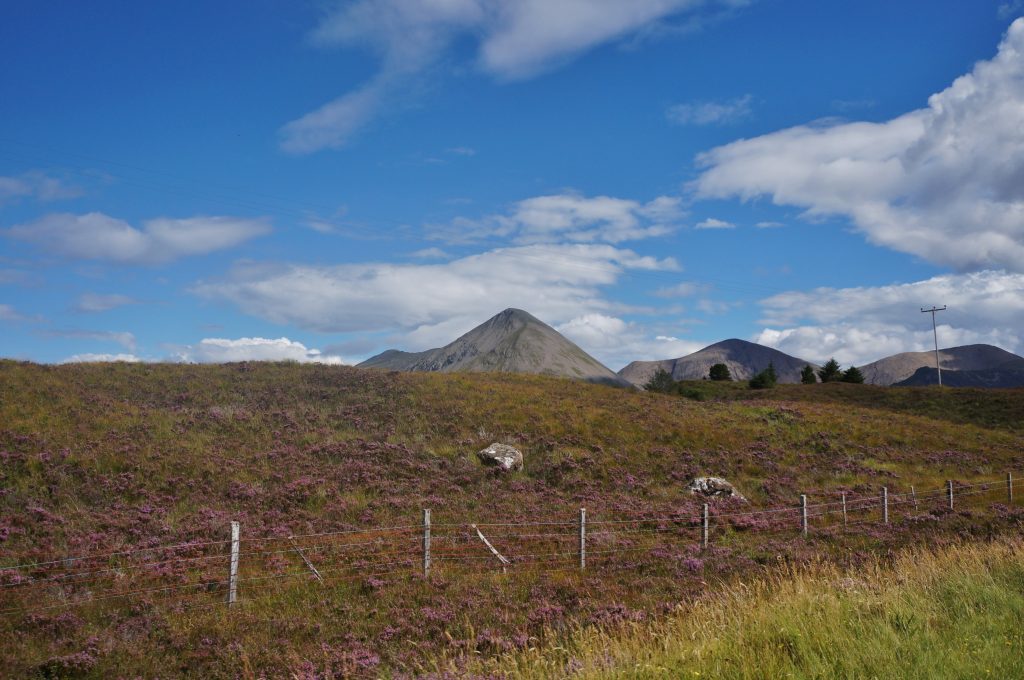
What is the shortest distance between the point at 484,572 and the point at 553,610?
139 inches

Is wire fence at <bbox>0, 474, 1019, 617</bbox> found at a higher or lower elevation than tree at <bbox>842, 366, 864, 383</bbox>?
lower

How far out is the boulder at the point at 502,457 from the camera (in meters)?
26.9

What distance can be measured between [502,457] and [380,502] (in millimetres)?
6964

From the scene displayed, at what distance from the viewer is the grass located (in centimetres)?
564

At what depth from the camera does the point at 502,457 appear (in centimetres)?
2717

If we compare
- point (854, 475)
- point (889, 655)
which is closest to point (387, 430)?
point (854, 475)

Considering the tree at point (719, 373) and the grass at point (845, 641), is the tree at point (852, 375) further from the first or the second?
the grass at point (845, 641)

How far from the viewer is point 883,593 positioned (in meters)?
8.48

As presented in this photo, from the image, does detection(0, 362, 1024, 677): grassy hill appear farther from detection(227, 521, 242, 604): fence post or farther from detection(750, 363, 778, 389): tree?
detection(750, 363, 778, 389): tree

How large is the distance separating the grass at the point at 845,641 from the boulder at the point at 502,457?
1786cm

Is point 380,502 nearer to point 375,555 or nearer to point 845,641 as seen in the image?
point 375,555

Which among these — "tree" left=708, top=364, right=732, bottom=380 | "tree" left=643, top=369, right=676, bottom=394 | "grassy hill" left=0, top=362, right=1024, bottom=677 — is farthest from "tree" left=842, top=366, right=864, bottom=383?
"grassy hill" left=0, top=362, right=1024, bottom=677

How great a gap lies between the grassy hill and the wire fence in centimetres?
10

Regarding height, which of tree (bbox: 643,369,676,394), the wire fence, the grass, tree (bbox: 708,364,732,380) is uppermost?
tree (bbox: 708,364,732,380)
